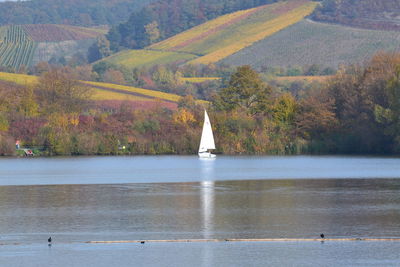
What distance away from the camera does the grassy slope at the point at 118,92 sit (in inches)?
4375

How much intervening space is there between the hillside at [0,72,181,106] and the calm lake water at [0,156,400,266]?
54233 millimetres

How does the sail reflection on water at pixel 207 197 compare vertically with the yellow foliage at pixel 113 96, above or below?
below

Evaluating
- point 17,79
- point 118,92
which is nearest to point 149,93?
point 118,92

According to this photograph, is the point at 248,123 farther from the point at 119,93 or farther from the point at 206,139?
the point at 119,93

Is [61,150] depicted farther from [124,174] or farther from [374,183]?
[374,183]

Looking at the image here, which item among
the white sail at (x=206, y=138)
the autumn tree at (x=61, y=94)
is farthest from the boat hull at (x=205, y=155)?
the autumn tree at (x=61, y=94)

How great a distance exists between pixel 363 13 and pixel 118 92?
79.0 m

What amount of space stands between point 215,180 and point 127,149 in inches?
1242

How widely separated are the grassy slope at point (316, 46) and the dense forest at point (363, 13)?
133 inches

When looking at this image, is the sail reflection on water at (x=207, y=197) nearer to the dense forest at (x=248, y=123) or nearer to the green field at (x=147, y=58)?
the dense forest at (x=248, y=123)

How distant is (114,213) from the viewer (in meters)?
31.8

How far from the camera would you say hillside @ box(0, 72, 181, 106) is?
11056 centimetres

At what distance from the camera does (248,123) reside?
7825 centimetres

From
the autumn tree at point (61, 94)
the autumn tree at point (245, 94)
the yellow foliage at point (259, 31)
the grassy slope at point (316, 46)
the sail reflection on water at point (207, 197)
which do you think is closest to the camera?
the sail reflection on water at point (207, 197)
